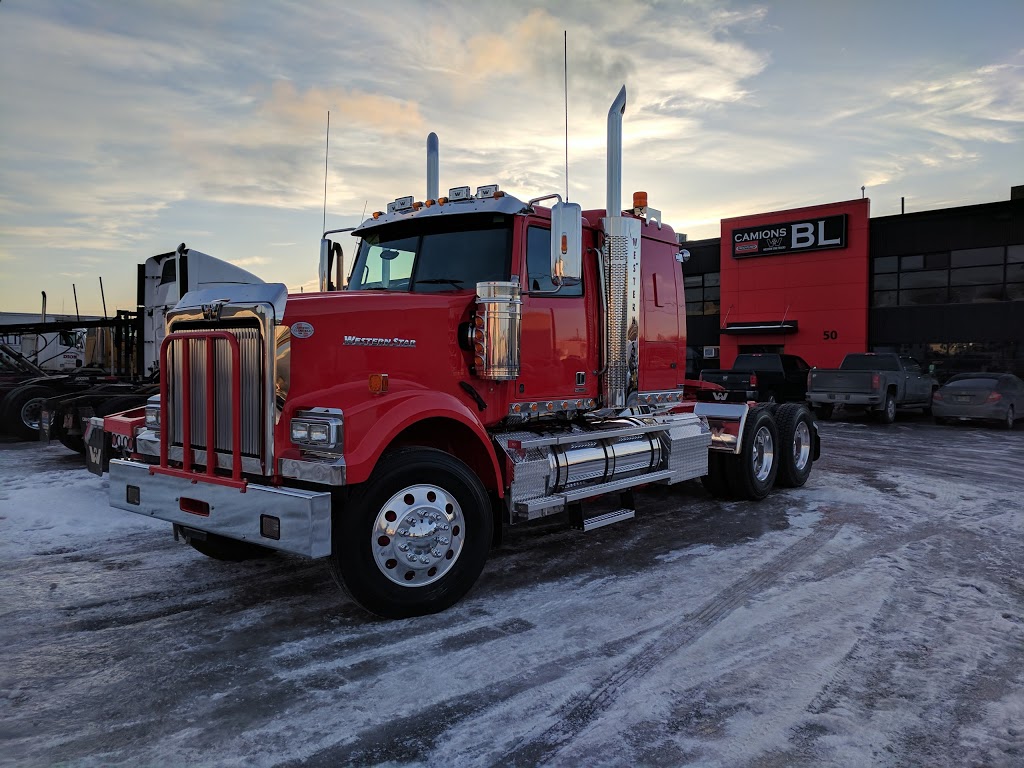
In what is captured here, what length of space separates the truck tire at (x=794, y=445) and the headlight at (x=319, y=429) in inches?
251

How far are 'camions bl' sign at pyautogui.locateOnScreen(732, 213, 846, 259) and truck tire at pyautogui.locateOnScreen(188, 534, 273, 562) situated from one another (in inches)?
998

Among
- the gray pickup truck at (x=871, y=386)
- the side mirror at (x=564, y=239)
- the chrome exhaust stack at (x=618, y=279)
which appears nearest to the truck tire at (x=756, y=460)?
the chrome exhaust stack at (x=618, y=279)

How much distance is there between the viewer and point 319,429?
13.5ft

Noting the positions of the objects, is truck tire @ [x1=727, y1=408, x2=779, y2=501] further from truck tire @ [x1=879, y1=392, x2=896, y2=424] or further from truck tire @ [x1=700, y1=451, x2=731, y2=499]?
truck tire @ [x1=879, y1=392, x2=896, y2=424]

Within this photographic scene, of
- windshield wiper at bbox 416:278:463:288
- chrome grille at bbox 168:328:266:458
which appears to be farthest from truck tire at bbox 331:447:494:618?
windshield wiper at bbox 416:278:463:288

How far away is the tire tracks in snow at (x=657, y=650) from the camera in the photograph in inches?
119

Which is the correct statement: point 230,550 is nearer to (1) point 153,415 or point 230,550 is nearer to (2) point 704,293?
(1) point 153,415

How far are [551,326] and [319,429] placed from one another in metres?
2.31

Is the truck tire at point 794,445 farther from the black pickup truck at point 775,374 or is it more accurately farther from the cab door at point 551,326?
the black pickup truck at point 775,374

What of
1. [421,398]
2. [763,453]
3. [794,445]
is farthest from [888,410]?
[421,398]

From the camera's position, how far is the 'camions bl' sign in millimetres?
26016

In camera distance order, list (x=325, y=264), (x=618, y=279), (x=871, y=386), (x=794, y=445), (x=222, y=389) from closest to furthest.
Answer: (x=222, y=389), (x=618, y=279), (x=325, y=264), (x=794, y=445), (x=871, y=386)

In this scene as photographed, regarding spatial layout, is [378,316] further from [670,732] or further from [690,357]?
[690,357]

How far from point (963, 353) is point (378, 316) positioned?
2536 cm
